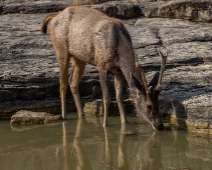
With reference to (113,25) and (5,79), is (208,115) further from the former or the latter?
(5,79)

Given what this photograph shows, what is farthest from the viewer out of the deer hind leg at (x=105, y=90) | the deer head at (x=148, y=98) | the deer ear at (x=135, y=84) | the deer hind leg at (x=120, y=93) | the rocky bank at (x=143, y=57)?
the deer hind leg at (x=120, y=93)

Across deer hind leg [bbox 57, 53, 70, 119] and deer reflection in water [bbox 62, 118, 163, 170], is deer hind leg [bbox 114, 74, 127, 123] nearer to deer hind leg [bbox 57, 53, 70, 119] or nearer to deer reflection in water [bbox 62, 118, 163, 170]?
deer reflection in water [bbox 62, 118, 163, 170]

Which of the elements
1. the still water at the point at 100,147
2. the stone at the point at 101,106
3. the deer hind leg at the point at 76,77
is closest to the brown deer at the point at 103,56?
the deer hind leg at the point at 76,77

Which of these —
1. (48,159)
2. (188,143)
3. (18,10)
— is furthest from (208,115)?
(18,10)

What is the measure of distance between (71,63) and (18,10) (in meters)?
4.80

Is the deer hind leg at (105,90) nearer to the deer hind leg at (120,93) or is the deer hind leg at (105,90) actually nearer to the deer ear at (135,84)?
the deer hind leg at (120,93)

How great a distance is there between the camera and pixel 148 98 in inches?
377

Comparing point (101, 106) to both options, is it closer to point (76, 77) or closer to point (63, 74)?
point (76, 77)

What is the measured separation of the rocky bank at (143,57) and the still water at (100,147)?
1.90 ft

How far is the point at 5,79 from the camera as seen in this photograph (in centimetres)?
1120

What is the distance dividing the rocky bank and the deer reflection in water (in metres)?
0.94

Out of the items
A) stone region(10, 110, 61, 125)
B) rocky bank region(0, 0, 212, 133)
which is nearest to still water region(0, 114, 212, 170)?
stone region(10, 110, 61, 125)

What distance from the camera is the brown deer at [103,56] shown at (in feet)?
31.8

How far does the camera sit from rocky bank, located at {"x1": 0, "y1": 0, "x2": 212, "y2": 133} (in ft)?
33.5
